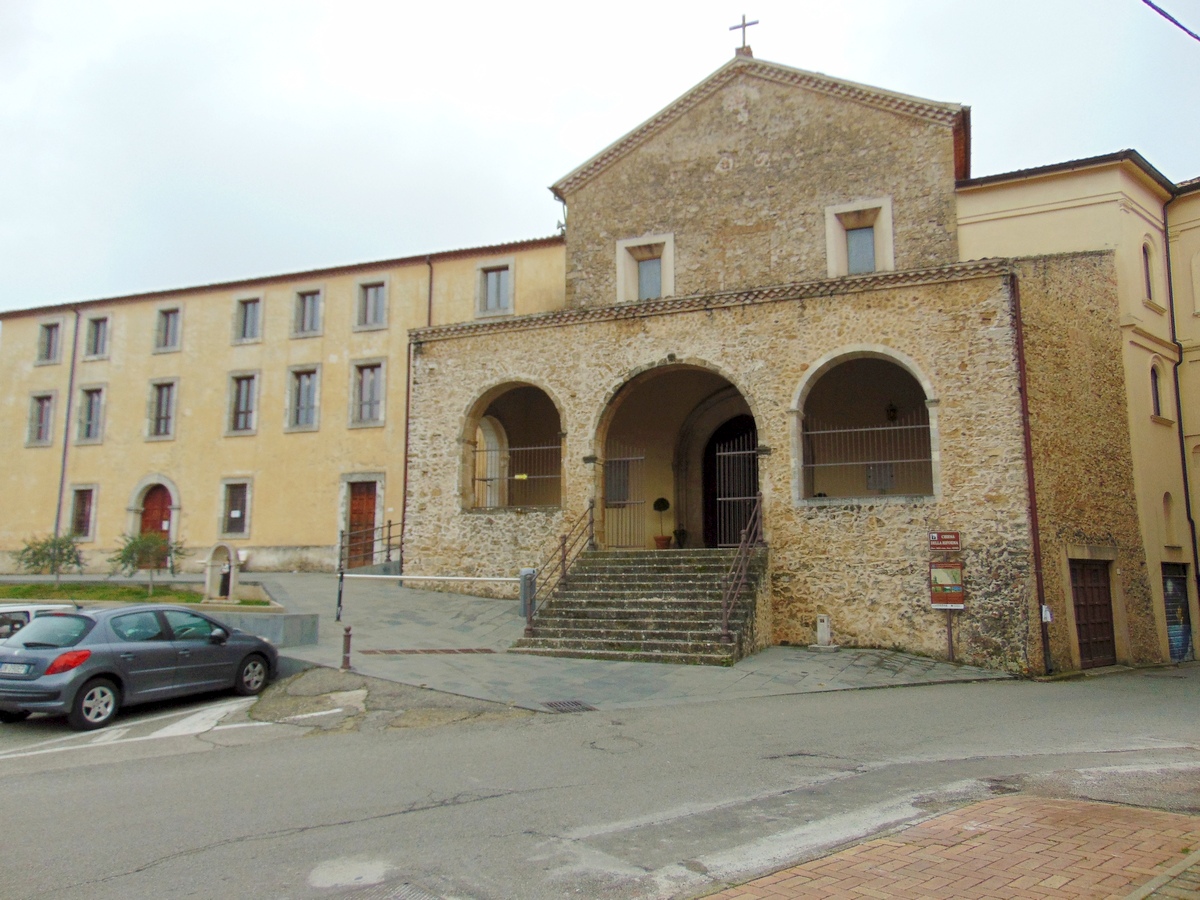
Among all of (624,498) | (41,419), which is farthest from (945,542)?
(41,419)

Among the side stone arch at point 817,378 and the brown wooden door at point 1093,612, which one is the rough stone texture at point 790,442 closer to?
the side stone arch at point 817,378

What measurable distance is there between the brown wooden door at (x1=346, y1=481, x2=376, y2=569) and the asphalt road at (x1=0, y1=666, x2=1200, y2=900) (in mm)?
13767

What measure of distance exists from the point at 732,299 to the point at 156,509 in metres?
20.1

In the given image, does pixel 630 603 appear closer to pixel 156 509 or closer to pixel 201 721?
pixel 201 721

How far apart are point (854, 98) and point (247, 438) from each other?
18.9 metres

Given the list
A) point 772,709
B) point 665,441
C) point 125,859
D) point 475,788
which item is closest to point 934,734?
point 772,709

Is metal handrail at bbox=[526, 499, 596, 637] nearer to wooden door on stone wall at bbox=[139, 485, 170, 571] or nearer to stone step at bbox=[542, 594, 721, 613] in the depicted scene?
stone step at bbox=[542, 594, 721, 613]

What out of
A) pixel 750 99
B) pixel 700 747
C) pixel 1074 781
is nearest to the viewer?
pixel 1074 781

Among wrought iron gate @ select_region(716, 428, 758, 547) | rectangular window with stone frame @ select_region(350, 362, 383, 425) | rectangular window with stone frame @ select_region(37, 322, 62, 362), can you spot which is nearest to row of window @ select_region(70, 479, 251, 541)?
rectangular window with stone frame @ select_region(350, 362, 383, 425)

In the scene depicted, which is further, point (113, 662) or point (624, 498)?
point (624, 498)

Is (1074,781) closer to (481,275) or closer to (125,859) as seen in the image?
(125,859)

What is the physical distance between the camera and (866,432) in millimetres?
18219

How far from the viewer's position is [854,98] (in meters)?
19.6

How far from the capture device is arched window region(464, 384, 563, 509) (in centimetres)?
2034
